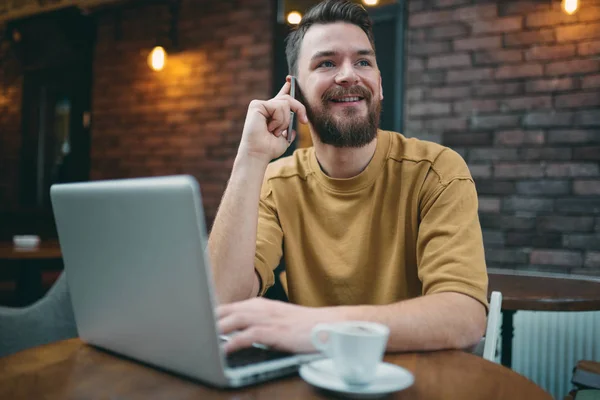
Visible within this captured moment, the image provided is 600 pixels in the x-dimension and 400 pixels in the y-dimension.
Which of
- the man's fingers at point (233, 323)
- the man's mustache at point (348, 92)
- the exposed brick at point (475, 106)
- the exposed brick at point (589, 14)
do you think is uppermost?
the exposed brick at point (589, 14)

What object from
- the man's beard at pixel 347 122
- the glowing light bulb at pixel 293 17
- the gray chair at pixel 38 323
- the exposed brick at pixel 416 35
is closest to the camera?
the man's beard at pixel 347 122

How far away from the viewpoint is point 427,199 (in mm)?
1240

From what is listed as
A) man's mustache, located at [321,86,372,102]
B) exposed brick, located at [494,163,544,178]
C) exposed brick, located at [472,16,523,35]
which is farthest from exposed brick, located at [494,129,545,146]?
man's mustache, located at [321,86,372,102]

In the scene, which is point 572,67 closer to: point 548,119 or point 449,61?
point 548,119

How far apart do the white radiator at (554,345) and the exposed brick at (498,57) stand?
56.6 inches

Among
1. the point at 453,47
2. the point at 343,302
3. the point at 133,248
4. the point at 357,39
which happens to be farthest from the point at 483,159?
the point at 133,248

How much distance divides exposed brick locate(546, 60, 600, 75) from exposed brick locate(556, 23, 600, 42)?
0.13m

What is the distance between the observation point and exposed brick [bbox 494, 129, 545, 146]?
9.66ft

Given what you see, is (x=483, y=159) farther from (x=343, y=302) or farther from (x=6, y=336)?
(x=6, y=336)

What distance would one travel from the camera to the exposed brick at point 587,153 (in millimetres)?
2814

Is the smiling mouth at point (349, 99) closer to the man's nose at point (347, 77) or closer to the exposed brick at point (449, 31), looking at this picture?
Result: the man's nose at point (347, 77)

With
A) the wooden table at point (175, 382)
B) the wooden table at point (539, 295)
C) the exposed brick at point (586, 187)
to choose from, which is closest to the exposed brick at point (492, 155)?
the exposed brick at point (586, 187)

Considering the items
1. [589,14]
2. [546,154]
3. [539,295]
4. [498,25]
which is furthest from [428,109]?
[539,295]

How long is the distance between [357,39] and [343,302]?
28.3 inches
